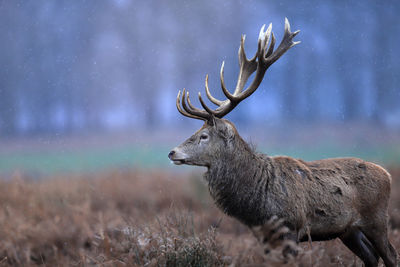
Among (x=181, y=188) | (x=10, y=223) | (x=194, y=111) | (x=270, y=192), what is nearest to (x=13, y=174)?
(x=10, y=223)

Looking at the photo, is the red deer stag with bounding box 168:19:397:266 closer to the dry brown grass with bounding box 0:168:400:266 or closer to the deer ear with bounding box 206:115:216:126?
the deer ear with bounding box 206:115:216:126

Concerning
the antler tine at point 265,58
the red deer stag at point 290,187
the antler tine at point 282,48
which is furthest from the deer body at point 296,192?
the antler tine at point 282,48

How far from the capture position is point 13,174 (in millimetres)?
8445

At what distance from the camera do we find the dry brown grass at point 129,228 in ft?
10.7

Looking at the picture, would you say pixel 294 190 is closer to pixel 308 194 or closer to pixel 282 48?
pixel 308 194

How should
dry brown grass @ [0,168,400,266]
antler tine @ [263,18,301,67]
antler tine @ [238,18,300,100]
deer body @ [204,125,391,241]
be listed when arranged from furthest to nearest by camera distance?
antler tine @ [263,18,301,67]
antler tine @ [238,18,300,100]
deer body @ [204,125,391,241]
dry brown grass @ [0,168,400,266]

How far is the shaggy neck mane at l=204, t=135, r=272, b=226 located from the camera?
3.46 metres

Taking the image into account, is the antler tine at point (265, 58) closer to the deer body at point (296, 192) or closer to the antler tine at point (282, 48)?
the antler tine at point (282, 48)

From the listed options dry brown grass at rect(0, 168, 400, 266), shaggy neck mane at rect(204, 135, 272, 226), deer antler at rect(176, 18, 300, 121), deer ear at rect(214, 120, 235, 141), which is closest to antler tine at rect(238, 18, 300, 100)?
deer antler at rect(176, 18, 300, 121)

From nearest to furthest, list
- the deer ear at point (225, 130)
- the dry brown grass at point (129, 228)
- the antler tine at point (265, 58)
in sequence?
1. the dry brown grass at point (129, 228)
2. the deer ear at point (225, 130)
3. the antler tine at point (265, 58)

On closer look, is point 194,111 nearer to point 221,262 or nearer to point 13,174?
point 221,262

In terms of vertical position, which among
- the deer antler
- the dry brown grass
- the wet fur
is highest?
the deer antler

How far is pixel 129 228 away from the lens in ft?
11.7

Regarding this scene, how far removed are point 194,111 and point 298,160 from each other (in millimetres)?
1156
